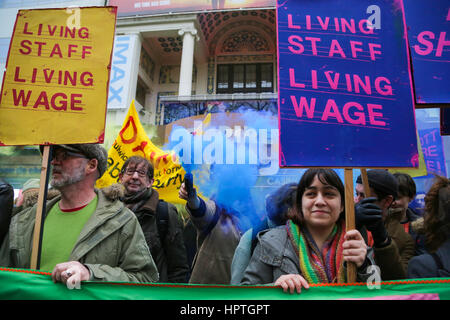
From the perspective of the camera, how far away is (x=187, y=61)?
544 inches

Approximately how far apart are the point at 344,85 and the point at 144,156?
298 cm

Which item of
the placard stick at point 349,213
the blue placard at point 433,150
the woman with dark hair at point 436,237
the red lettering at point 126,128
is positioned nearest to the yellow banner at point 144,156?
the red lettering at point 126,128

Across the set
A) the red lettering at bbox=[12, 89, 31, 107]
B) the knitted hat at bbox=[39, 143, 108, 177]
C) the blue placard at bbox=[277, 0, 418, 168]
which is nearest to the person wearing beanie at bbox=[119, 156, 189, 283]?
the knitted hat at bbox=[39, 143, 108, 177]

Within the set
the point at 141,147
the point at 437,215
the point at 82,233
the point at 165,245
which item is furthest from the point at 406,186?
the point at 141,147

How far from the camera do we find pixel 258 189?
15.4 feet

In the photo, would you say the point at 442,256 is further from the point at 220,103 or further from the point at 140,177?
the point at 220,103

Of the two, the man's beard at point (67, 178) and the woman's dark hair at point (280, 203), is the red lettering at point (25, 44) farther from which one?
the woman's dark hair at point (280, 203)

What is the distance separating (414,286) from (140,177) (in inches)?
82.2

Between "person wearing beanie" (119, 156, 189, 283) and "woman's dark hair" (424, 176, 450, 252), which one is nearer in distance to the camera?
"woman's dark hair" (424, 176, 450, 252)

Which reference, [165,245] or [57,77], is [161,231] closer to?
[165,245]

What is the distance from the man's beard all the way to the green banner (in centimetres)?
50

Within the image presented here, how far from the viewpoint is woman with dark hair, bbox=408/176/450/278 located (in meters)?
1.44

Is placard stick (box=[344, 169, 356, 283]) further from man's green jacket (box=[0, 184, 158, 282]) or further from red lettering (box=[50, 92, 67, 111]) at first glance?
red lettering (box=[50, 92, 67, 111])
